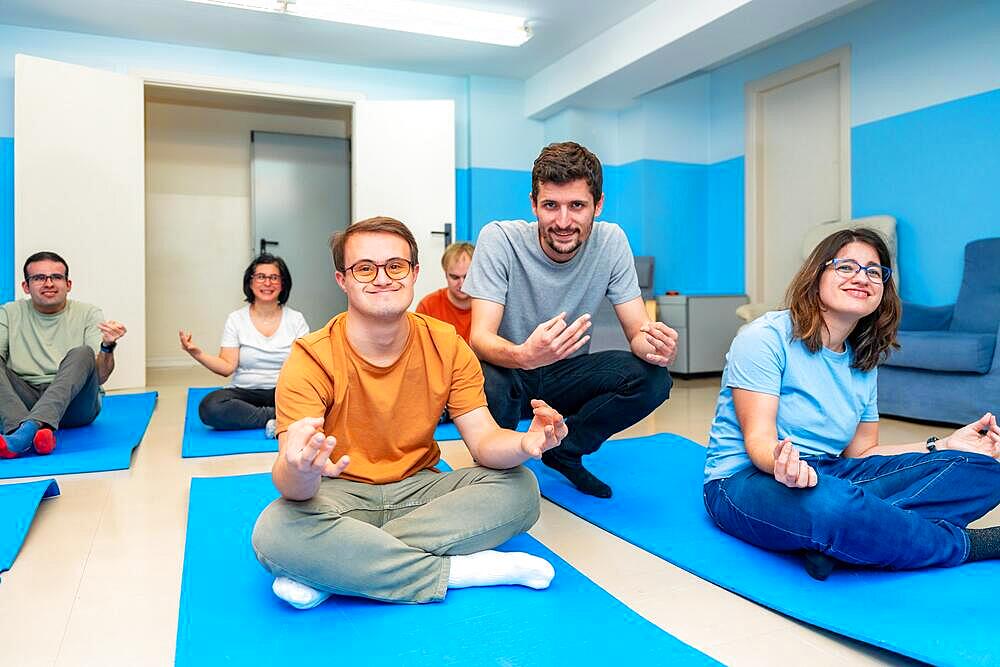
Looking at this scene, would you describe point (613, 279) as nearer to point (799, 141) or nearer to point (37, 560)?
point (37, 560)

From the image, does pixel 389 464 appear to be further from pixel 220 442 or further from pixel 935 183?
pixel 935 183

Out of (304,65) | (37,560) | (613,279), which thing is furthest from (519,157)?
(37,560)

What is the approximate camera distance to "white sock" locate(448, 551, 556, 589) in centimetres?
167

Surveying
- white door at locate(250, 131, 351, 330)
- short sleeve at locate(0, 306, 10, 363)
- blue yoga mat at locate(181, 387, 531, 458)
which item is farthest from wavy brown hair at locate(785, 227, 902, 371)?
white door at locate(250, 131, 351, 330)

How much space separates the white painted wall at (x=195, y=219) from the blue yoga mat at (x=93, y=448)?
2.87m

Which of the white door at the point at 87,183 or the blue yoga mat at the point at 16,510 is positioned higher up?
the white door at the point at 87,183

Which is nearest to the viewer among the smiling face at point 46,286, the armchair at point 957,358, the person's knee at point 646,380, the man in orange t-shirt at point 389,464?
the man in orange t-shirt at point 389,464

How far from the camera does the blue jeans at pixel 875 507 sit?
167 centimetres

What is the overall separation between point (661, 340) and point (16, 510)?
6.65ft

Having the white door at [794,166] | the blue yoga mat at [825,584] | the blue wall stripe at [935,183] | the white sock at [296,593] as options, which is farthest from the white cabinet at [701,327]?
the white sock at [296,593]

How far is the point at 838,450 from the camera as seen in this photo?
2.02m

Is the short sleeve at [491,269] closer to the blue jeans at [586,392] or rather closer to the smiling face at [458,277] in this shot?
the blue jeans at [586,392]

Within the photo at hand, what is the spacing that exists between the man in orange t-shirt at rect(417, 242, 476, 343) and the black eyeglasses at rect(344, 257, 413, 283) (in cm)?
177

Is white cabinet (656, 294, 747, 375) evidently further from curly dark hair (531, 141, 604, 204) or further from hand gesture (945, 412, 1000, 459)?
hand gesture (945, 412, 1000, 459)
